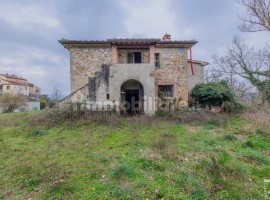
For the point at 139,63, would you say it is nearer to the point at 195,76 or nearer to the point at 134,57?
the point at 134,57

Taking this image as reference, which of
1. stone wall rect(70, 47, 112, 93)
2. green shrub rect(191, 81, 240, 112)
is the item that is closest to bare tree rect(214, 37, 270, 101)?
green shrub rect(191, 81, 240, 112)

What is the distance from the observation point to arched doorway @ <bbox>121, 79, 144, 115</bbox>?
Result: 1349cm

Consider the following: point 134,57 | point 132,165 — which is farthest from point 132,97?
point 132,165

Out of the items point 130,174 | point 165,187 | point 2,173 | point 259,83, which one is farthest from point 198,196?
point 259,83

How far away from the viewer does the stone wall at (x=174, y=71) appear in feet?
50.2

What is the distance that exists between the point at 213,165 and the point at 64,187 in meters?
3.91

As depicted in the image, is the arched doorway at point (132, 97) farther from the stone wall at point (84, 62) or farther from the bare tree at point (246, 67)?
the bare tree at point (246, 67)

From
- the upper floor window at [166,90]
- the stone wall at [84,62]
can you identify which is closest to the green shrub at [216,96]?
the upper floor window at [166,90]

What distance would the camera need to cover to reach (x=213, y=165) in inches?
184

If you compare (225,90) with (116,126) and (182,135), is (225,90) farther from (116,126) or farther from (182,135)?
(116,126)

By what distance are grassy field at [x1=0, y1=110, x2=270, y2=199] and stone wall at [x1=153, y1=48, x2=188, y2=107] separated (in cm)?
719

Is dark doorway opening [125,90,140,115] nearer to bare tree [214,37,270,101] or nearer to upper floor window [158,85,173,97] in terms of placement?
upper floor window [158,85,173,97]

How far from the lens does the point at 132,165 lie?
4945 mm

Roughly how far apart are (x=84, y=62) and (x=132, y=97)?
526cm
